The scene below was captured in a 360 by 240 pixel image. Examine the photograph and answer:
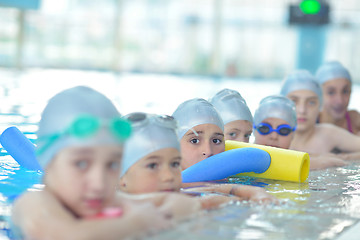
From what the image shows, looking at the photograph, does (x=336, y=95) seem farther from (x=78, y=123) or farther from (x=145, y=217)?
(x=78, y=123)

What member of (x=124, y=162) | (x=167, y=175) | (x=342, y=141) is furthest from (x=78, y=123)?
(x=342, y=141)

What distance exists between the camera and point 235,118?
18.6 feet

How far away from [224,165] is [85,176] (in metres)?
2.26

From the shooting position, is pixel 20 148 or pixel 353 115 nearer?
pixel 20 148

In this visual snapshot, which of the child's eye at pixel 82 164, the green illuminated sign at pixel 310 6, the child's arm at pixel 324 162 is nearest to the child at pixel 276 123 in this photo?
the child's arm at pixel 324 162

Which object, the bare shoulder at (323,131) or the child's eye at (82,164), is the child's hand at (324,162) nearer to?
the bare shoulder at (323,131)

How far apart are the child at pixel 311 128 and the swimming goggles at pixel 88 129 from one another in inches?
173

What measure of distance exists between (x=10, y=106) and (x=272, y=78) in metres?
21.6

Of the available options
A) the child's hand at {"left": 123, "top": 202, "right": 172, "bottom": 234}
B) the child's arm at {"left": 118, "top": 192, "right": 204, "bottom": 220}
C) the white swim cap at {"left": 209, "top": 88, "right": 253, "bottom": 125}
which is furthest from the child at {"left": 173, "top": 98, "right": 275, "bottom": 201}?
the child's hand at {"left": 123, "top": 202, "right": 172, "bottom": 234}

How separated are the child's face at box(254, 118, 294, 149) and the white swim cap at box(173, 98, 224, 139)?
1.15m

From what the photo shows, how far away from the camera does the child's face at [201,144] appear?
15.5 feet

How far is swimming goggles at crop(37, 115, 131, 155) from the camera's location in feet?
8.34

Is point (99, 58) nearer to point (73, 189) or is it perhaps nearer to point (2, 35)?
point (2, 35)

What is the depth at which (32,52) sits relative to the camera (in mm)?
27781
